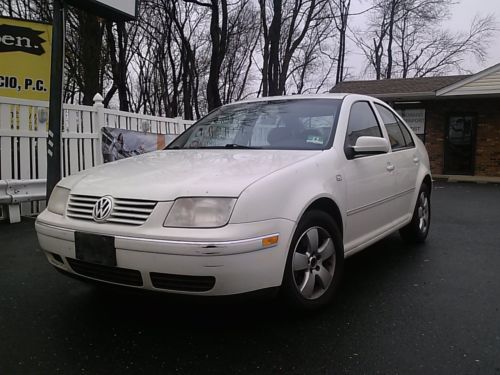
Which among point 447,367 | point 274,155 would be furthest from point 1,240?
point 447,367

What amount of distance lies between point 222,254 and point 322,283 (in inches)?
Result: 37.9

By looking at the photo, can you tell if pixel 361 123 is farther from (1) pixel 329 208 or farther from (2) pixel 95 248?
(2) pixel 95 248

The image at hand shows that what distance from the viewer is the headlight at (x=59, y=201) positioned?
116 inches

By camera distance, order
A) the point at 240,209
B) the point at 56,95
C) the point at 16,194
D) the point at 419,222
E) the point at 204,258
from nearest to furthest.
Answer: the point at 204,258 → the point at 240,209 → the point at 419,222 → the point at 56,95 → the point at 16,194

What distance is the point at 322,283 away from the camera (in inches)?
119

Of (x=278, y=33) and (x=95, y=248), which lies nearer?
(x=95, y=248)

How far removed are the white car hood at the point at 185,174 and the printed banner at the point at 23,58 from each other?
18.6ft

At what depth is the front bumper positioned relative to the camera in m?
2.36

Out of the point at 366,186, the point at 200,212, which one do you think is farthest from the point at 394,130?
the point at 200,212

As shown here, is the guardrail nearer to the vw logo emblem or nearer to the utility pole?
the utility pole

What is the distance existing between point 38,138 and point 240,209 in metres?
5.18

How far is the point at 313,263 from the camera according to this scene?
297cm

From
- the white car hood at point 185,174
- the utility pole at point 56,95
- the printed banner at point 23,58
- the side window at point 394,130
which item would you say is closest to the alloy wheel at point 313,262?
the white car hood at point 185,174

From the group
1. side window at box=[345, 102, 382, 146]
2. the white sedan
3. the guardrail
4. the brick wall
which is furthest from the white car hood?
the brick wall
